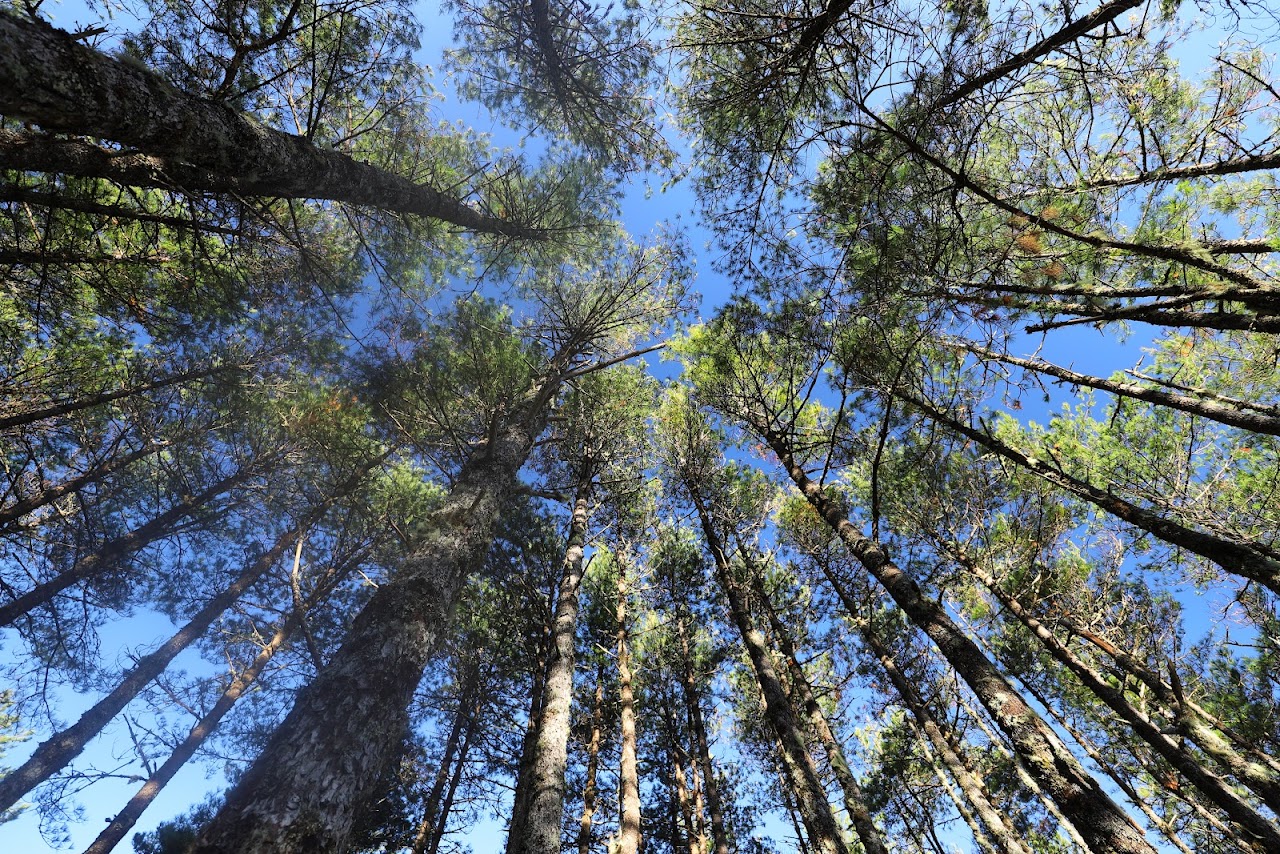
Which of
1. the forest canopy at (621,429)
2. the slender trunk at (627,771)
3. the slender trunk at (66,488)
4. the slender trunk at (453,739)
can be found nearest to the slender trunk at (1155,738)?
the forest canopy at (621,429)

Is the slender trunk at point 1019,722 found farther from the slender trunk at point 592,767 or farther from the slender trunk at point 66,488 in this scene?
the slender trunk at point 66,488

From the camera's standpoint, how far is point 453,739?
920 centimetres

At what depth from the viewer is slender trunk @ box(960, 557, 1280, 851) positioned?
3.80 metres

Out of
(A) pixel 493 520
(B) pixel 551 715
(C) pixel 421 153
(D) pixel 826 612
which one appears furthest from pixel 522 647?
(C) pixel 421 153

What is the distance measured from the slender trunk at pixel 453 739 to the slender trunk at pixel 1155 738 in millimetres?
9646

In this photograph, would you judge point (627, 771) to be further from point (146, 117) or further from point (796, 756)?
point (146, 117)

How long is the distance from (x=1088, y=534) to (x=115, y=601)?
1996cm

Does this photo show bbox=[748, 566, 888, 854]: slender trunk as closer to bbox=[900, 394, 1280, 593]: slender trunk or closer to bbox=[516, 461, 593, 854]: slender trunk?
bbox=[516, 461, 593, 854]: slender trunk

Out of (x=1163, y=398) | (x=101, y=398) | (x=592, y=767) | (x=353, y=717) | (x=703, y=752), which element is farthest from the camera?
(x=703, y=752)

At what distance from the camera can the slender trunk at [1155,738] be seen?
12.5 ft

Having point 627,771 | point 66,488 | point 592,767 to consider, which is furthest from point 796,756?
point 66,488

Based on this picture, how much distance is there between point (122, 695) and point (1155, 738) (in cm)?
1782

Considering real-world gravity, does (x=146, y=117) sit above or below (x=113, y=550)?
below

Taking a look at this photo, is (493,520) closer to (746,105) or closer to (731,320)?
(731,320)
